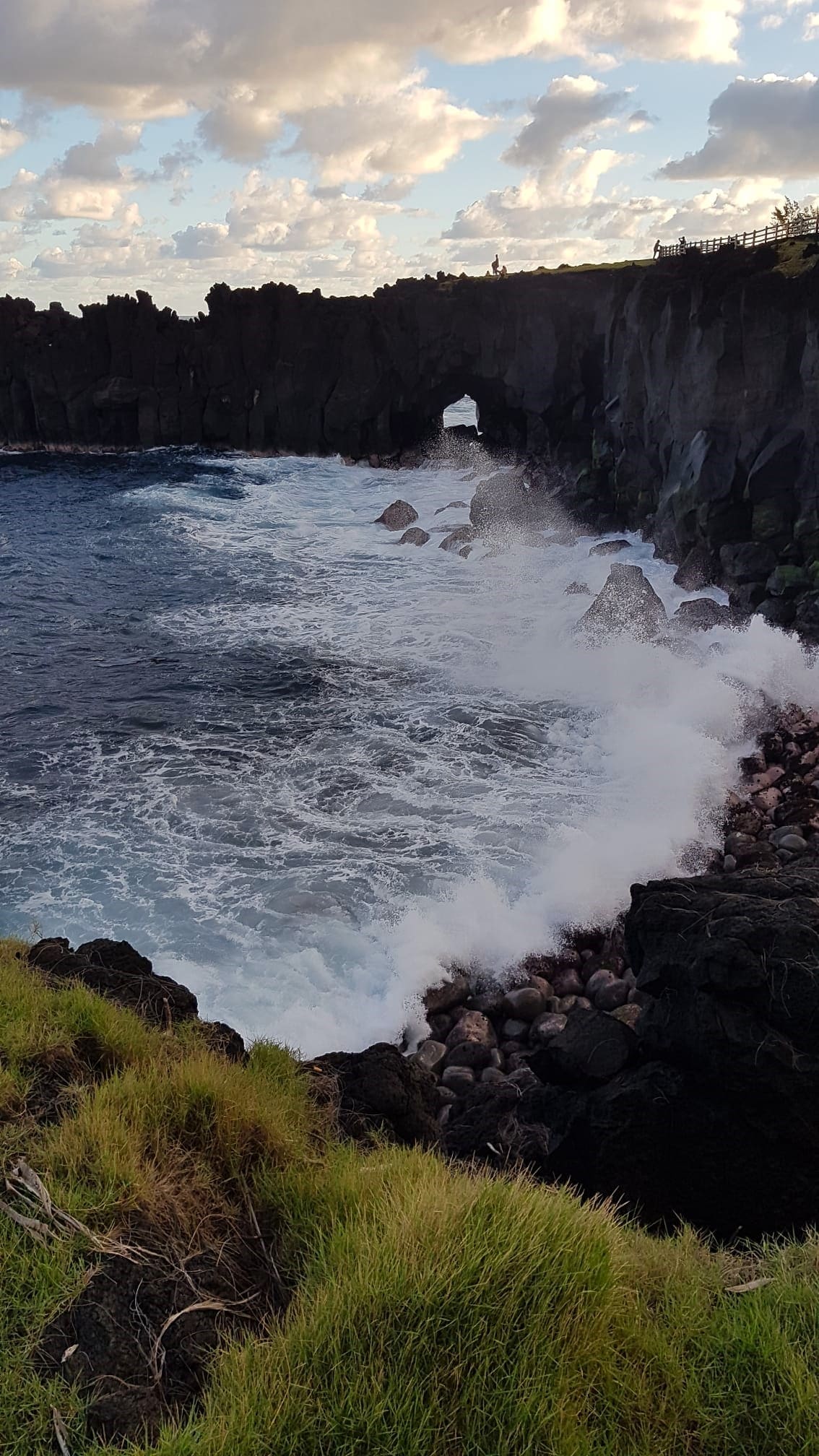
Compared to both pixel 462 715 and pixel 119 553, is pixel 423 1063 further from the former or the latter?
pixel 119 553

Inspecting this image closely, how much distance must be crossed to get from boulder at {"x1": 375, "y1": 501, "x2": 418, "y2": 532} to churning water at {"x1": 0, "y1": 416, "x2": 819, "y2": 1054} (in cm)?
510

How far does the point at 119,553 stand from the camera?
32625 millimetres

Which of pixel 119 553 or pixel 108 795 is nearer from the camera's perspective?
pixel 108 795

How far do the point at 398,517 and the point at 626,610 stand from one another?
15.9 m

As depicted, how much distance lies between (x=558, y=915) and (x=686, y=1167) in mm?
5163

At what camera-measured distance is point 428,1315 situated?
3.43m

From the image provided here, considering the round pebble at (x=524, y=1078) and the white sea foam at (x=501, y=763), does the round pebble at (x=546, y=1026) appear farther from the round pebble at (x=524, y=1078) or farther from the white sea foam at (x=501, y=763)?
the white sea foam at (x=501, y=763)

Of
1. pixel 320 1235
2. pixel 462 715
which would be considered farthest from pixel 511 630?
pixel 320 1235

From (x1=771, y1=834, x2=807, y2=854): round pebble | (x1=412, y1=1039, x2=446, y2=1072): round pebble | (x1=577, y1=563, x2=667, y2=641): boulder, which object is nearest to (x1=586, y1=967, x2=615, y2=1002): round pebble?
(x1=412, y1=1039, x2=446, y2=1072): round pebble

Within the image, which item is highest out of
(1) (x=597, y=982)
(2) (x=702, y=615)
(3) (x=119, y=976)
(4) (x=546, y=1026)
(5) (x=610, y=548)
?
(5) (x=610, y=548)

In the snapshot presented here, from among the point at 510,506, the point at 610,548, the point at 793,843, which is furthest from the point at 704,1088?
the point at 510,506

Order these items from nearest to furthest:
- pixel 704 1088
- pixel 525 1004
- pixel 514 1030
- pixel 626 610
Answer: pixel 704 1088, pixel 514 1030, pixel 525 1004, pixel 626 610

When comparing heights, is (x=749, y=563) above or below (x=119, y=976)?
above

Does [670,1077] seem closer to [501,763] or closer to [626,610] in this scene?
[501,763]
